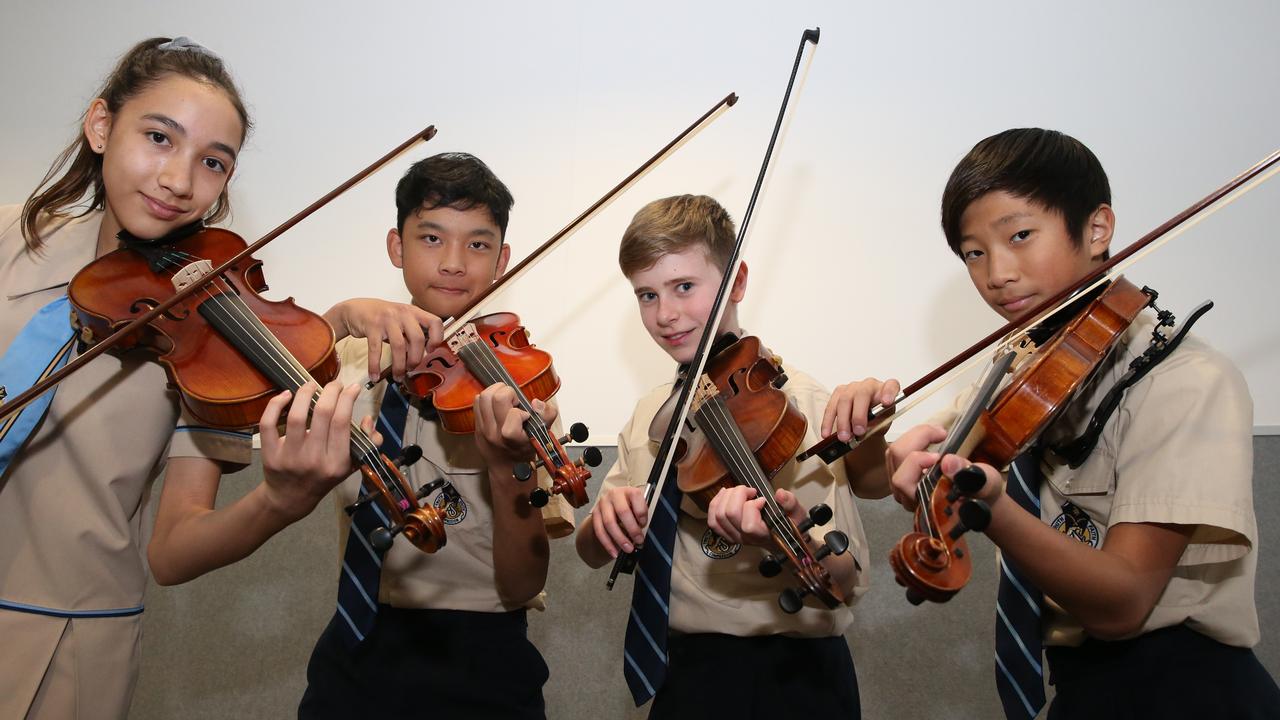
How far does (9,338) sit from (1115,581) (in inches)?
51.7

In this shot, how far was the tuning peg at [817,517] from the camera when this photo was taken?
1000 millimetres

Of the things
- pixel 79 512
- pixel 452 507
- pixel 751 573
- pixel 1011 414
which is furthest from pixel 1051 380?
pixel 79 512

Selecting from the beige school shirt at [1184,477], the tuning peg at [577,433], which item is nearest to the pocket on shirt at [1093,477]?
the beige school shirt at [1184,477]

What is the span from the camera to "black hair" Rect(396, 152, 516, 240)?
1.45m

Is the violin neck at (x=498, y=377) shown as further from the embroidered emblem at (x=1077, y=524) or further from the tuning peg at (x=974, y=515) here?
the embroidered emblem at (x=1077, y=524)

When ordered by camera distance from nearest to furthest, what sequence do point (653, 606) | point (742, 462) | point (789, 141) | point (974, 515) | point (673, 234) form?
1. point (974, 515)
2. point (742, 462)
3. point (653, 606)
4. point (673, 234)
5. point (789, 141)

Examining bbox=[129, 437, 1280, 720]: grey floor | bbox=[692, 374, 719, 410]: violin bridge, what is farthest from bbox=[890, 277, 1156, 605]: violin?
bbox=[129, 437, 1280, 720]: grey floor

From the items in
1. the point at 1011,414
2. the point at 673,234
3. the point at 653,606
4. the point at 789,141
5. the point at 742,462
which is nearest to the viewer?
the point at 1011,414

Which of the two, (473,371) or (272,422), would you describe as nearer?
(272,422)

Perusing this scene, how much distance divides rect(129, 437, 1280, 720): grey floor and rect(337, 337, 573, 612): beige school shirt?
2.19ft

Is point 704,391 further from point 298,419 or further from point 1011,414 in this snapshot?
point 298,419

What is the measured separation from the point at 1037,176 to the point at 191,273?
111 cm

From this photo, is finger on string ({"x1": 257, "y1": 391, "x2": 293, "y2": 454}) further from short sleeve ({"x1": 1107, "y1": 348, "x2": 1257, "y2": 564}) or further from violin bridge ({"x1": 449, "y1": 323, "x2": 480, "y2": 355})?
short sleeve ({"x1": 1107, "y1": 348, "x2": 1257, "y2": 564})

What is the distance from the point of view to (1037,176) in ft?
3.73
